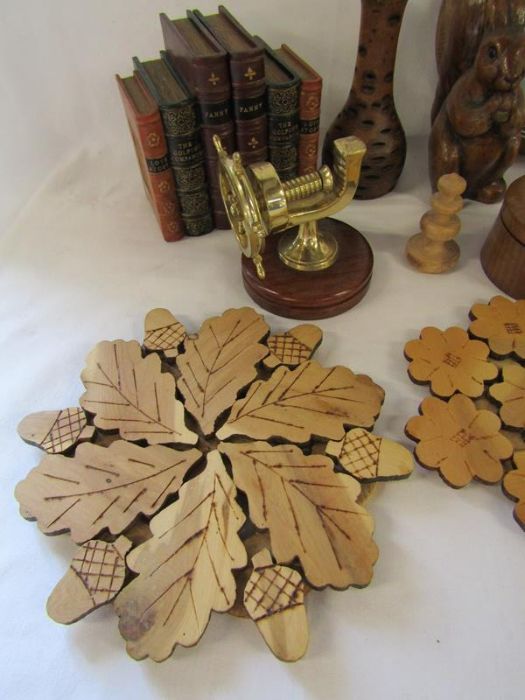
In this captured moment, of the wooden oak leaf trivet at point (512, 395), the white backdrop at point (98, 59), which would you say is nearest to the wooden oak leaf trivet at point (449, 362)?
the wooden oak leaf trivet at point (512, 395)

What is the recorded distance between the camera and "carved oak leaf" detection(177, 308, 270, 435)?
75 cm

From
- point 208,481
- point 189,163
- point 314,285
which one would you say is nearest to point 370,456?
point 208,481

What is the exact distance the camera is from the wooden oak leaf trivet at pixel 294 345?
801 mm

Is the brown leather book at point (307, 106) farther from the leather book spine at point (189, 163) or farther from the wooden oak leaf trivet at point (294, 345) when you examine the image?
the wooden oak leaf trivet at point (294, 345)

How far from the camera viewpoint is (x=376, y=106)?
98cm

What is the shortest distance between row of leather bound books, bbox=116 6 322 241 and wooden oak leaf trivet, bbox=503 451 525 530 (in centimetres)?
67

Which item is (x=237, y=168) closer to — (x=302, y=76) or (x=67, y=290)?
(x=302, y=76)

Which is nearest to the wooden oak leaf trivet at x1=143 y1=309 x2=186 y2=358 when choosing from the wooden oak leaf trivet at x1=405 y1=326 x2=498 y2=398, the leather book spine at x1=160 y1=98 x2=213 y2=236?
the leather book spine at x1=160 y1=98 x2=213 y2=236

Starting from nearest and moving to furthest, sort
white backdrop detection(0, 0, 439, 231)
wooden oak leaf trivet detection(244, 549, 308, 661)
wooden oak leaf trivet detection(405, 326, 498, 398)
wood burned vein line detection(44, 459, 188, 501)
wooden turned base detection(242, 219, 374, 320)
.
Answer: wooden oak leaf trivet detection(244, 549, 308, 661), wood burned vein line detection(44, 459, 188, 501), wooden oak leaf trivet detection(405, 326, 498, 398), wooden turned base detection(242, 219, 374, 320), white backdrop detection(0, 0, 439, 231)

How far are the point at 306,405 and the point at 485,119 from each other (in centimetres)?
60

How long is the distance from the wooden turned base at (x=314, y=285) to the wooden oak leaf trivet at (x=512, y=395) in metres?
0.27

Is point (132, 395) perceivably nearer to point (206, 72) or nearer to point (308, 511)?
point (308, 511)

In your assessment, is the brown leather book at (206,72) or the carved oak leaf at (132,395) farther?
the brown leather book at (206,72)

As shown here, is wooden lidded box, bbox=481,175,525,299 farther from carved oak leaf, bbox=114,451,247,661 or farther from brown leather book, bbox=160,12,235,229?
carved oak leaf, bbox=114,451,247,661
